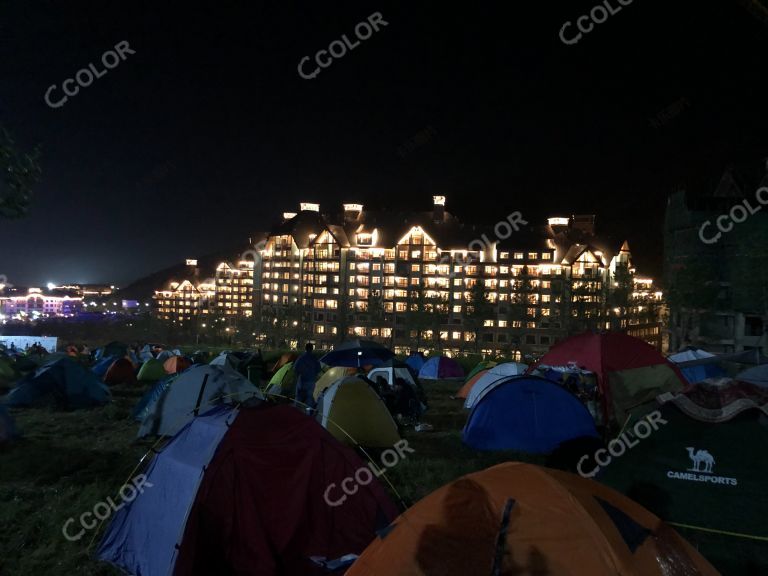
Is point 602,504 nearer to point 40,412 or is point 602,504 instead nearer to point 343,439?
point 343,439

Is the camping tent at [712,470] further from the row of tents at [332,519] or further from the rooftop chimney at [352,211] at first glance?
the rooftop chimney at [352,211]

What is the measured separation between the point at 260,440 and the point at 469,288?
73170 millimetres

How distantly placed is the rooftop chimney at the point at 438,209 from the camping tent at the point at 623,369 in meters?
75.0

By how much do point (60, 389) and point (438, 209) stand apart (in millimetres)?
74940

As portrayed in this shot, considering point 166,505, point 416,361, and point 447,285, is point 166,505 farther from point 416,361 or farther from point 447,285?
point 447,285

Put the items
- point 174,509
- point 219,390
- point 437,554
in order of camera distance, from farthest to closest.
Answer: point 219,390
point 174,509
point 437,554

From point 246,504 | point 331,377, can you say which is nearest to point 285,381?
point 331,377

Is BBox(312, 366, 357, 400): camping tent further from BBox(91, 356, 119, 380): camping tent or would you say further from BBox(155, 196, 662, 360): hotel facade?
BBox(155, 196, 662, 360): hotel facade

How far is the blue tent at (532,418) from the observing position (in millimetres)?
10789

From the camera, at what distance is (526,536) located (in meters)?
4.05

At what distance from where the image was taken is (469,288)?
78.2 meters

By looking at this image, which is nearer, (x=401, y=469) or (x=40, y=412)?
(x=401, y=469)

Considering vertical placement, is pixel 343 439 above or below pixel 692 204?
below

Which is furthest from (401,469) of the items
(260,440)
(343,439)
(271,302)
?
(271,302)
